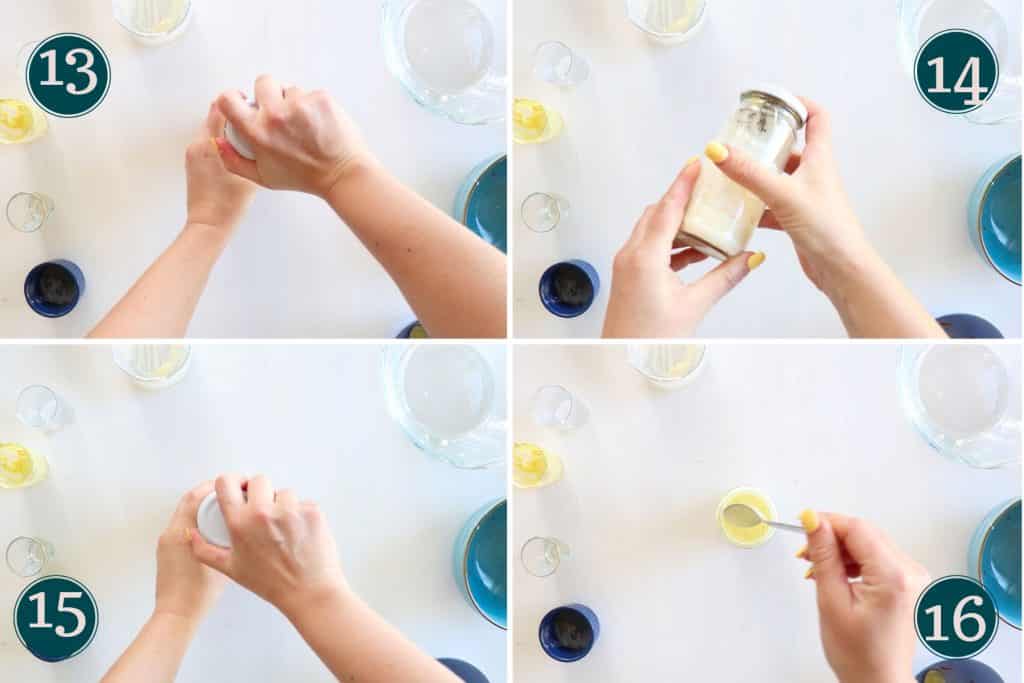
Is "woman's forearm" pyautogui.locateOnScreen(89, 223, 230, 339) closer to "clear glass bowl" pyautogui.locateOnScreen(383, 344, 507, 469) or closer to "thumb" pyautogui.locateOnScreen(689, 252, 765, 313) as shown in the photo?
"clear glass bowl" pyautogui.locateOnScreen(383, 344, 507, 469)

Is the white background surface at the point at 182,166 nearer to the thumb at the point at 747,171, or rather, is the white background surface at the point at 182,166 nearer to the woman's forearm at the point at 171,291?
the woman's forearm at the point at 171,291

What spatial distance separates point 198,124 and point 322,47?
144 millimetres

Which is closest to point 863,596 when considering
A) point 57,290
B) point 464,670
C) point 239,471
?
point 464,670

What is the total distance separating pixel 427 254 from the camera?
2.61 ft

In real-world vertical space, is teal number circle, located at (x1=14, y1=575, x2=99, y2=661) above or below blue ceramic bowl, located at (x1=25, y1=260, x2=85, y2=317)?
below

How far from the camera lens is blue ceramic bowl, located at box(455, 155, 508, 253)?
0.83 meters

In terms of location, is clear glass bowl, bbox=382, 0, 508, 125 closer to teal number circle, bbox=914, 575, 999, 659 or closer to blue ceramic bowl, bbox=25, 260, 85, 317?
blue ceramic bowl, bbox=25, 260, 85, 317

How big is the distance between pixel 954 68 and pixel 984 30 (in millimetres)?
55

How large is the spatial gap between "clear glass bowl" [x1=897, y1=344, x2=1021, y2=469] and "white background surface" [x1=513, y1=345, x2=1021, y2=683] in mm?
16

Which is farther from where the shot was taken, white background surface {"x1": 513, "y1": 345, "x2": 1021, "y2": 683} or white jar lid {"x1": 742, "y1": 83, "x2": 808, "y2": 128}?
white background surface {"x1": 513, "y1": 345, "x2": 1021, "y2": 683}

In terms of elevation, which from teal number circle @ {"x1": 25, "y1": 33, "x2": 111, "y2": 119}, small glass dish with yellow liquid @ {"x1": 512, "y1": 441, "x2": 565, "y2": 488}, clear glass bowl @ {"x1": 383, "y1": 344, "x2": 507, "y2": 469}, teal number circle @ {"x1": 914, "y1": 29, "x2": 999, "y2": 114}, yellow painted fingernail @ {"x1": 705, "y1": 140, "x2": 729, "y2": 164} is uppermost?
teal number circle @ {"x1": 914, "y1": 29, "x2": 999, "y2": 114}

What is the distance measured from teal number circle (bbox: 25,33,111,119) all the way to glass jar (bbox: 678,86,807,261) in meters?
0.60

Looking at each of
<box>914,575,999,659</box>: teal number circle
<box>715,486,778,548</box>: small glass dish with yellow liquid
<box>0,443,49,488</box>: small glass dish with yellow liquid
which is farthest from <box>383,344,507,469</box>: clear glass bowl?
<box>914,575,999,659</box>: teal number circle

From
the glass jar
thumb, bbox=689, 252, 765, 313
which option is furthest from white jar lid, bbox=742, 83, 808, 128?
thumb, bbox=689, 252, 765, 313
